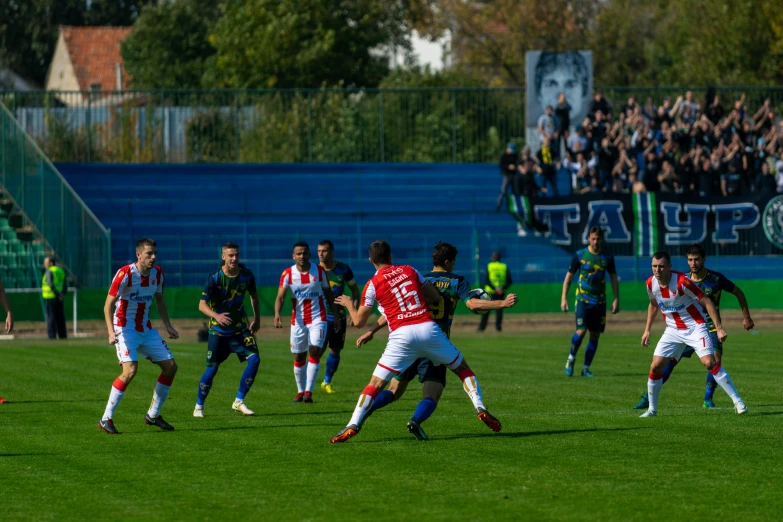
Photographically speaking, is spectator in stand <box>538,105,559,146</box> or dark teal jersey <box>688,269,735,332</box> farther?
spectator in stand <box>538,105,559,146</box>

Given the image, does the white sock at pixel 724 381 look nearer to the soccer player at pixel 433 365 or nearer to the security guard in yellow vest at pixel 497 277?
the soccer player at pixel 433 365

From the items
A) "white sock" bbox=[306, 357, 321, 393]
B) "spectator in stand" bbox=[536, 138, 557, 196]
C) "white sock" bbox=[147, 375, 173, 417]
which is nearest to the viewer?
"white sock" bbox=[147, 375, 173, 417]

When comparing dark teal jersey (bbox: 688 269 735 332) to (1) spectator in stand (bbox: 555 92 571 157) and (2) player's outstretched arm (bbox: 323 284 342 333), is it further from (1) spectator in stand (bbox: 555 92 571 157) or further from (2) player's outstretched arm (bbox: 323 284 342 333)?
(1) spectator in stand (bbox: 555 92 571 157)

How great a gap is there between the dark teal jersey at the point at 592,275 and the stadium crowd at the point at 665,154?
66.0 ft

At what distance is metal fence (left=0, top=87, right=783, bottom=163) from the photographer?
4172 cm

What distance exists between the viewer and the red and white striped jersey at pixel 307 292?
53.8 feet

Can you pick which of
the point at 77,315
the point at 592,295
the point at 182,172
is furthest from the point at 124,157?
the point at 592,295

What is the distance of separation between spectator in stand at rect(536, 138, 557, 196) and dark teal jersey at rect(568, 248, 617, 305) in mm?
20320

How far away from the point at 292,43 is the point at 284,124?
49.8ft

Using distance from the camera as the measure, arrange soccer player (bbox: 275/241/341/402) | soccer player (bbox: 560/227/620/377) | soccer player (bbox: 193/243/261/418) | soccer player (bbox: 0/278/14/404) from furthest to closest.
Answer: soccer player (bbox: 560/227/620/377) < soccer player (bbox: 275/241/341/402) < soccer player (bbox: 0/278/14/404) < soccer player (bbox: 193/243/261/418)

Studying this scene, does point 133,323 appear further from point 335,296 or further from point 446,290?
point 335,296

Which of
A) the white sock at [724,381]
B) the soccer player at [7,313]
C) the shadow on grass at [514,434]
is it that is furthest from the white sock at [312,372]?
the white sock at [724,381]

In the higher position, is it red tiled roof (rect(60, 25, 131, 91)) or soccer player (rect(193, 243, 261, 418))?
red tiled roof (rect(60, 25, 131, 91))

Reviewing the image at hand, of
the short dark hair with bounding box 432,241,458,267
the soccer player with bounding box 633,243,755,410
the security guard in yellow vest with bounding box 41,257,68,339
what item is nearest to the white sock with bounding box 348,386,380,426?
the short dark hair with bounding box 432,241,458,267
